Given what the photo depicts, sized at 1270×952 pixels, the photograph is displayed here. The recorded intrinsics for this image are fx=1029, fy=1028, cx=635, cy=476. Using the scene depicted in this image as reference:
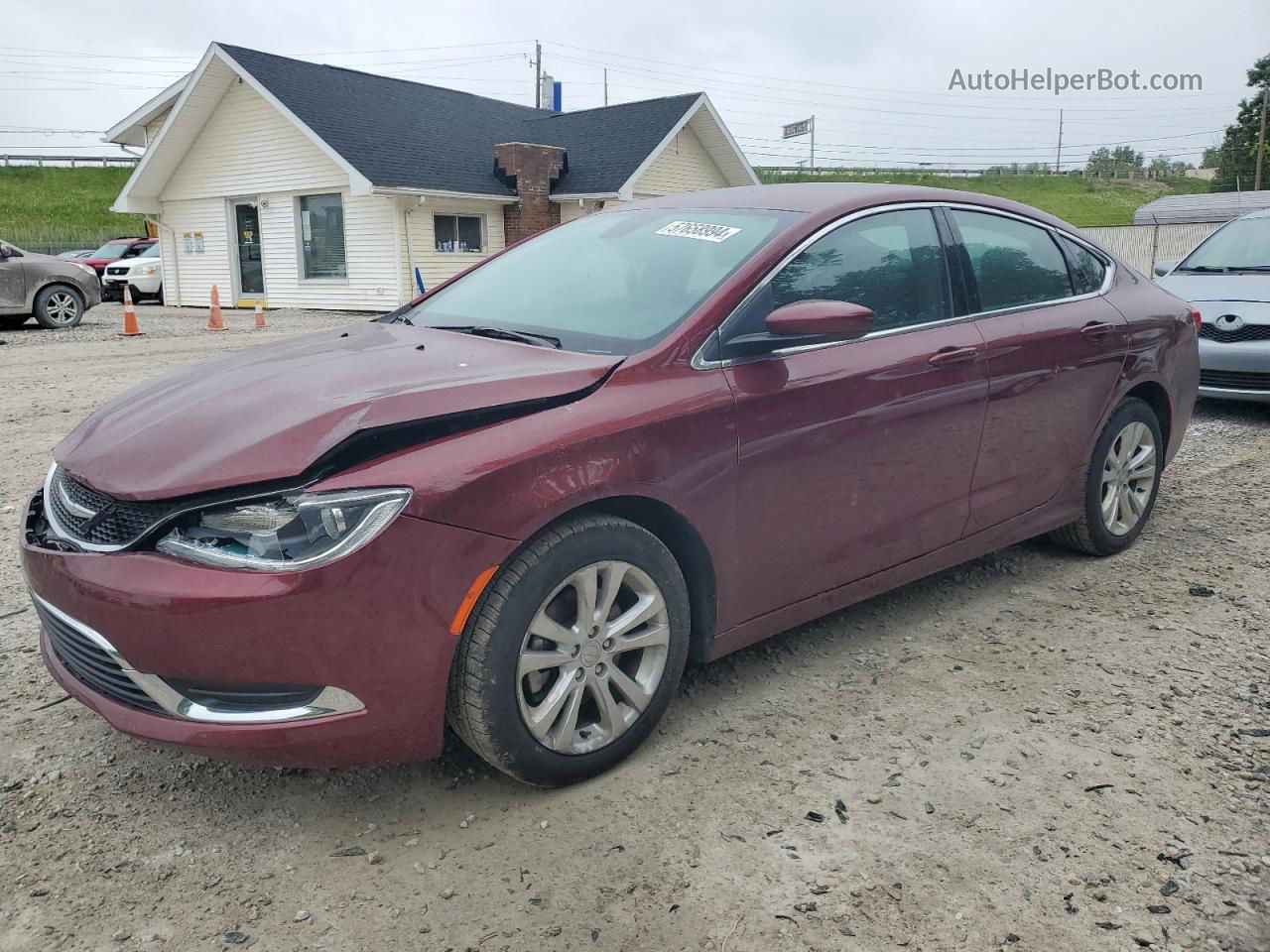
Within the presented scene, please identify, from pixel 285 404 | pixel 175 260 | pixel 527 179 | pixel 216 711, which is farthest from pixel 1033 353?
pixel 175 260

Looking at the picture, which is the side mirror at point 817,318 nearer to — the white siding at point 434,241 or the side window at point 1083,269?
the side window at point 1083,269

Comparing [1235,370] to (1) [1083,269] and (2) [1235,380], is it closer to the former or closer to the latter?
(2) [1235,380]

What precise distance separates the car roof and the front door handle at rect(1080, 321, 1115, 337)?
24.8 inches

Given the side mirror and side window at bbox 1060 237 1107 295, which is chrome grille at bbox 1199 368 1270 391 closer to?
side window at bbox 1060 237 1107 295

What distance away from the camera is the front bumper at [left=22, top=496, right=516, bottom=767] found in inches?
92.5

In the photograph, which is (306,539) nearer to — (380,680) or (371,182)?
(380,680)

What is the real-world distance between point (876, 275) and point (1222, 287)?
624 centimetres

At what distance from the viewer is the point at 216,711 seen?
2.44m

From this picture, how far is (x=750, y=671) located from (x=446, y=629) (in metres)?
1.44

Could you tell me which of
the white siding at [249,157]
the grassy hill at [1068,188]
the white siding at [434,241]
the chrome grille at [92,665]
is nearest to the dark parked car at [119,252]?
the white siding at [249,157]

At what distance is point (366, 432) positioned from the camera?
8.13 feet

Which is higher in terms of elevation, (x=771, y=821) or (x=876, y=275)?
(x=876, y=275)

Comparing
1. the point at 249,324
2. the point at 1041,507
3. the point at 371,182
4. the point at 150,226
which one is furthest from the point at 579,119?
the point at 1041,507

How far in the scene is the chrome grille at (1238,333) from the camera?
7.74 m
